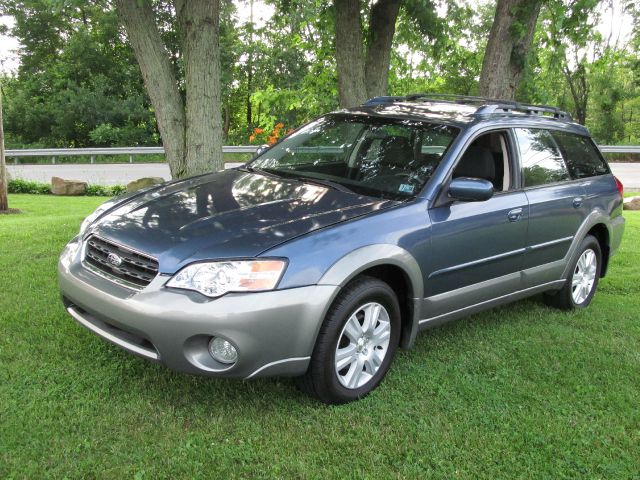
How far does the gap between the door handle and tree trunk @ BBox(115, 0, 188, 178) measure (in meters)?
3.64

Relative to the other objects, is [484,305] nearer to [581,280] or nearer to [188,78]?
[581,280]

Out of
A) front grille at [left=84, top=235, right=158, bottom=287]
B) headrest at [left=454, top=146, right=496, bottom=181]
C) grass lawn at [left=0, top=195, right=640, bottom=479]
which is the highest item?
headrest at [left=454, top=146, right=496, bottom=181]

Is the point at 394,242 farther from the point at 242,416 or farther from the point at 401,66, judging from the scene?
the point at 401,66

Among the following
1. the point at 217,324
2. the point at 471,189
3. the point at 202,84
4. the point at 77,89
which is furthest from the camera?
the point at 77,89

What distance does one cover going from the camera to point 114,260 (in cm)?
332

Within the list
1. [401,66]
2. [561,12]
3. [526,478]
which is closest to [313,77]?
[401,66]

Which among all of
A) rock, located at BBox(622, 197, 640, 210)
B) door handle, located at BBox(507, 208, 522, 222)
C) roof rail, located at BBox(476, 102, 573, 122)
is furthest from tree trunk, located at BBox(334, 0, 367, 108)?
rock, located at BBox(622, 197, 640, 210)

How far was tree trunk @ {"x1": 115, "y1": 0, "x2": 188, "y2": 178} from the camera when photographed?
20.7ft

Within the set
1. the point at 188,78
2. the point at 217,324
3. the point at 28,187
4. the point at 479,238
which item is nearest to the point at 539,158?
the point at 479,238

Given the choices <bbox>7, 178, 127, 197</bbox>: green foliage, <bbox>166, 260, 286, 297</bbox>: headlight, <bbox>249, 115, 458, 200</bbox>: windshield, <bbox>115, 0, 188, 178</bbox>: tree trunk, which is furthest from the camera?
<bbox>7, 178, 127, 197</bbox>: green foliage

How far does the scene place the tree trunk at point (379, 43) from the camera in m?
8.42

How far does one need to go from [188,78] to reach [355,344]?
158 inches

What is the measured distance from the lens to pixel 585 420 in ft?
11.1

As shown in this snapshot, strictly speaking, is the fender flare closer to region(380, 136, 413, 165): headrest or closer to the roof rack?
the roof rack
